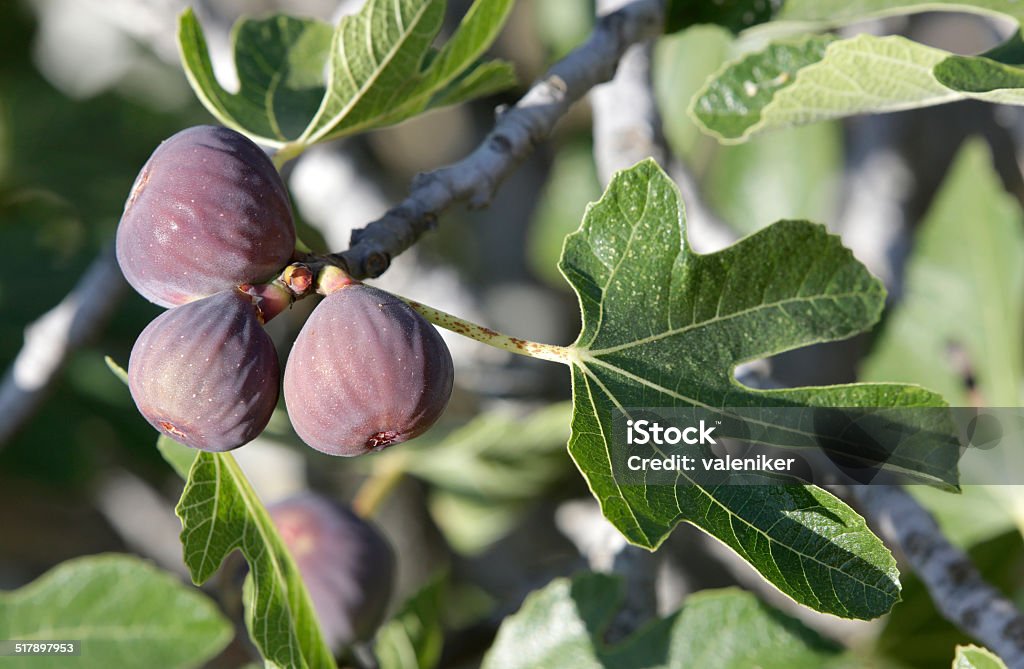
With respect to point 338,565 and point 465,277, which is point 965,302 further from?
point 338,565

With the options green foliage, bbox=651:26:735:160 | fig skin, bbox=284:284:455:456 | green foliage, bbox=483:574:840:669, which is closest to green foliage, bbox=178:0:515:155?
fig skin, bbox=284:284:455:456

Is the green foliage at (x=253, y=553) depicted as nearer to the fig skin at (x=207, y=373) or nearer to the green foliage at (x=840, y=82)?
the fig skin at (x=207, y=373)

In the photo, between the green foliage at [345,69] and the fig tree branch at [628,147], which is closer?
the green foliage at [345,69]

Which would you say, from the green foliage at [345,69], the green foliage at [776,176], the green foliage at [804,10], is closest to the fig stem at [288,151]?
the green foliage at [345,69]

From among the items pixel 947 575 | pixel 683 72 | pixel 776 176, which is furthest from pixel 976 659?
pixel 683 72

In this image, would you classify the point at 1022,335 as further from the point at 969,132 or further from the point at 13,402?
the point at 13,402

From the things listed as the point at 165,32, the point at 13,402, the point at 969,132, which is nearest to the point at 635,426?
the point at 13,402
